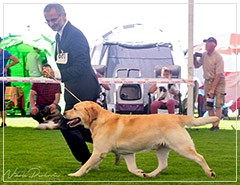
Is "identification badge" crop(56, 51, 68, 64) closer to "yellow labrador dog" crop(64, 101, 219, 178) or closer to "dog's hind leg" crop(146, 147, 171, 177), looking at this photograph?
"yellow labrador dog" crop(64, 101, 219, 178)

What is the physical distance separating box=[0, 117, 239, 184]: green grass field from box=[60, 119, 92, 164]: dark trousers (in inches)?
4.0

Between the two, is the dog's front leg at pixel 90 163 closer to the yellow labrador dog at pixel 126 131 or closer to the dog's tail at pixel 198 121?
the yellow labrador dog at pixel 126 131

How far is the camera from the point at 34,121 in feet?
19.9

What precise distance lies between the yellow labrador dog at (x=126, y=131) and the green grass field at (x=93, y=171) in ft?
0.49

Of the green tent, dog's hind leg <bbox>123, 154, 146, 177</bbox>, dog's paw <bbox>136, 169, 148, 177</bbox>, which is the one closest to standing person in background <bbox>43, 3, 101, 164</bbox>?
the green tent

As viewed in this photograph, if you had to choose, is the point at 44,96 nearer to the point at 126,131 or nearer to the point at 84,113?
the point at 84,113

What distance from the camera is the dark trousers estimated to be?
220 inches

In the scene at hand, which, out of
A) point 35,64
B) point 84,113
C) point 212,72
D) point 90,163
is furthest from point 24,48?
point 212,72

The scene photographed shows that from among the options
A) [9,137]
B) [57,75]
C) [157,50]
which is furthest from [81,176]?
[9,137]

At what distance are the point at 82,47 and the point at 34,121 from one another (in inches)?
37.2

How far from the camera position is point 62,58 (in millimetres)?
5465

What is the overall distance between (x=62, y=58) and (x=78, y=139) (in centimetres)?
65

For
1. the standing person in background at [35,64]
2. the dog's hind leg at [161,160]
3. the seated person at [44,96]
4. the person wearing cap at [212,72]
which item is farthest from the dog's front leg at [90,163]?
the person wearing cap at [212,72]

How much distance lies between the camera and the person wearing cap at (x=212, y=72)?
5773mm
